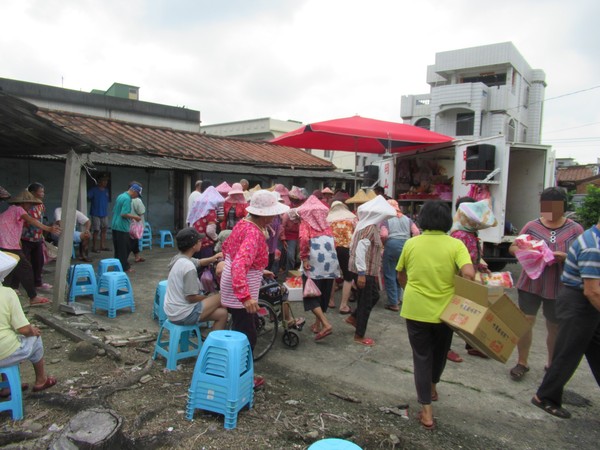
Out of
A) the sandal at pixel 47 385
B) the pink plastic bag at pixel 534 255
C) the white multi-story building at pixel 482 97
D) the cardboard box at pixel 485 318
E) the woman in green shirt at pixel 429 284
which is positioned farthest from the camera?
the white multi-story building at pixel 482 97

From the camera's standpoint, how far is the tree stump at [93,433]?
2.38 metres

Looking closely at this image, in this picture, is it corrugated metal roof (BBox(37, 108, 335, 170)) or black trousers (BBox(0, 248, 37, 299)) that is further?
corrugated metal roof (BBox(37, 108, 335, 170))

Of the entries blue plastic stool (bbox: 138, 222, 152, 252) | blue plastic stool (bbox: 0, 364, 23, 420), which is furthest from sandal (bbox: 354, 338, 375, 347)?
blue plastic stool (bbox: 138, 222, 152, 252)

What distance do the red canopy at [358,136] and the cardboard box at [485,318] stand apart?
5178mm

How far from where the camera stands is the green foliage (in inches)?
615

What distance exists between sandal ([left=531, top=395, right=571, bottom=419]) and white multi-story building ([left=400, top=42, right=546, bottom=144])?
26470mm

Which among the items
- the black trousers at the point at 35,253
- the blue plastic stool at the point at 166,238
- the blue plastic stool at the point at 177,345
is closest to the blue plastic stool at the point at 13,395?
the blue plastic stool at the point at 177,345

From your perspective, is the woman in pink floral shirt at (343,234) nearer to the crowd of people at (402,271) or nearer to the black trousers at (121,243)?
the crowd of people at (402,271)

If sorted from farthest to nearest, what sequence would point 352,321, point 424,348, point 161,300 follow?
point 352,321, point 161,300, point 424,348

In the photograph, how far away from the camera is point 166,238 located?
12430 millimetres

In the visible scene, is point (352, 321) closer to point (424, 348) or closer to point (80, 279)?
point (424, 348)

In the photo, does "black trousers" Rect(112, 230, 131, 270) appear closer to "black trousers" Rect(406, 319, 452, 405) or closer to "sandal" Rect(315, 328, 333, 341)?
"sandal" Rect(315, 328, 333, 341)

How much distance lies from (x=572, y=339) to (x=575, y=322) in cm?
14

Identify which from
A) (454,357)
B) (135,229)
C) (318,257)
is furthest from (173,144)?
(454,357)
